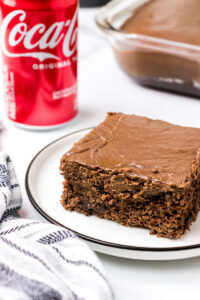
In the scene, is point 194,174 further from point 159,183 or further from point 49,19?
point 49,19

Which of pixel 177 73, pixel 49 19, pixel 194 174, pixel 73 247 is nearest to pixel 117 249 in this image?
pixel 73 247

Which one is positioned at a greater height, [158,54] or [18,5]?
[18,5]

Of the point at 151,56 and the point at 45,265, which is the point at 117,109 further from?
the point at 45,265

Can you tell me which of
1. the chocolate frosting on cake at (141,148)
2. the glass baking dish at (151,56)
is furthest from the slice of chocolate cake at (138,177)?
the glass baking dish at (151,56)

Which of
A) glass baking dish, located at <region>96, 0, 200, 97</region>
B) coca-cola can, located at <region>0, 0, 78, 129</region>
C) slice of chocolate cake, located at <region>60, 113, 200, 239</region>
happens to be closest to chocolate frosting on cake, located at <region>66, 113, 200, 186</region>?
slice of chocolate cake, located at <region>60, 113, 200, 239</region>

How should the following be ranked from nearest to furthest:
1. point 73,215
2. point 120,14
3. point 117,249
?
point 117,249
point 73,215
point 120,14

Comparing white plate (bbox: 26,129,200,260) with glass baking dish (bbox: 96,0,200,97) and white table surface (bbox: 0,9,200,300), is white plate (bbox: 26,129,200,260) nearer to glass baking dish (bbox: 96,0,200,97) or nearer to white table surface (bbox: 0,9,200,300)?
white table surface (bbox: 0,9,200,300)
